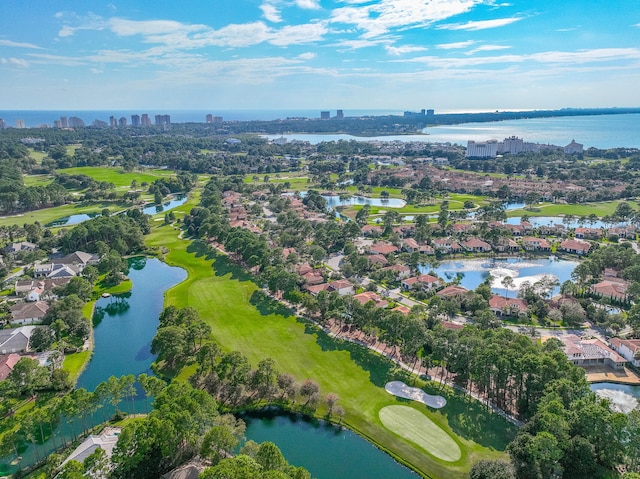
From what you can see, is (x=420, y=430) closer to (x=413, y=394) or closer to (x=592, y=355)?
(x=413, y=394)

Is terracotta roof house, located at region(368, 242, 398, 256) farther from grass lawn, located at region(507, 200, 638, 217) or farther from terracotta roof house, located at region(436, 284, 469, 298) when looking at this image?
grass lawn, located at region(507, 200, 638, 217)

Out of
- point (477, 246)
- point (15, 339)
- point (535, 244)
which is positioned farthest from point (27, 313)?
point (535, 244)

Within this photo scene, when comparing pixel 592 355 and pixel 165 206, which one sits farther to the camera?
pixel 165 206

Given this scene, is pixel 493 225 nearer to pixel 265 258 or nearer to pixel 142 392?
pixel 265 258

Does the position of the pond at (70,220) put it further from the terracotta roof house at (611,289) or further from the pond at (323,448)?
the terracotta roof house at (611,289)

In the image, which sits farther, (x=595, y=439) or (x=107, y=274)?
(x=107, y=274)

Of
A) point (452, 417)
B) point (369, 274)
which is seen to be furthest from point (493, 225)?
point (452, 417)

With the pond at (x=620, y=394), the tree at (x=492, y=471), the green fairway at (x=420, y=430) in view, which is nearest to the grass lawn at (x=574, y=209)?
the pond at (x=620, y=394)
